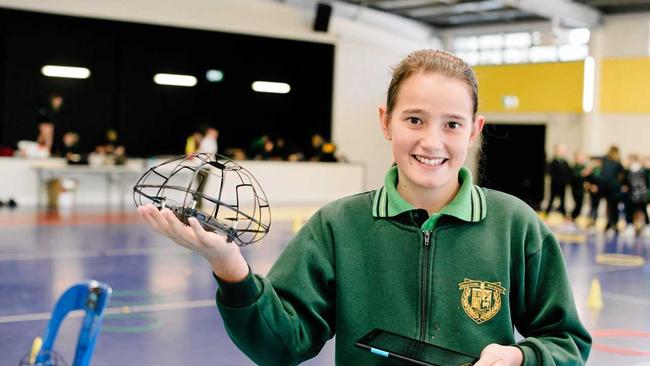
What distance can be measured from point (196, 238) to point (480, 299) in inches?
32.6

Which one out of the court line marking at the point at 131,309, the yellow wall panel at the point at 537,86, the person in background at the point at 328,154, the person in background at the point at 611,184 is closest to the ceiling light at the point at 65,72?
the person in background at the point at 328,154

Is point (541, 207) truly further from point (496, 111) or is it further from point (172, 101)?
point (172, 101)

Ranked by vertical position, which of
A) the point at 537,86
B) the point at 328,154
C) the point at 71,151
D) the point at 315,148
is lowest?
the point at 71,151

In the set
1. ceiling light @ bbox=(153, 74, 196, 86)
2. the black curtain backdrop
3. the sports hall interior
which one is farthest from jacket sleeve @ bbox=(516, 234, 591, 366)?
ceiling light @ bbox=(153, 74, 196, 86)

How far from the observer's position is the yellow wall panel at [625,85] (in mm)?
26688

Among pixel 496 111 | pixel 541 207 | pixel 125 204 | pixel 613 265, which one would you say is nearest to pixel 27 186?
pixel 125 204

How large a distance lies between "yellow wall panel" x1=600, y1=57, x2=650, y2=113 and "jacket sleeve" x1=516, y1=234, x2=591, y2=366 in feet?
86.9

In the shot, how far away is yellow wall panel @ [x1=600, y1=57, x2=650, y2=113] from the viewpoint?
26.7 meters

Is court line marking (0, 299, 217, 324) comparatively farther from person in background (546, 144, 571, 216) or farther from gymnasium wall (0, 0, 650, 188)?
gymnasium wall (0, 0, 650, 188)

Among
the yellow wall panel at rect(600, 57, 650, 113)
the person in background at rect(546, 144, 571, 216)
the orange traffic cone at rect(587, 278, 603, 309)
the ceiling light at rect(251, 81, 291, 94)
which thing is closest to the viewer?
the orange traffic cone at rect(587, 278, 603, 309)

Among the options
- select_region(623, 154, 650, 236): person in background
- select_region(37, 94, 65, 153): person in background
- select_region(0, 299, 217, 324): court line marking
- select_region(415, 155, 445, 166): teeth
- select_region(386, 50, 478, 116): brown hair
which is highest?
select_region(37, 94, 65, 153): person in background

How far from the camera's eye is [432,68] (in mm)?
2223

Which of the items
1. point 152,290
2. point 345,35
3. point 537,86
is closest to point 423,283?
point 152,290

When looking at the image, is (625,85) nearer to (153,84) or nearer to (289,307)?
(153,84)
